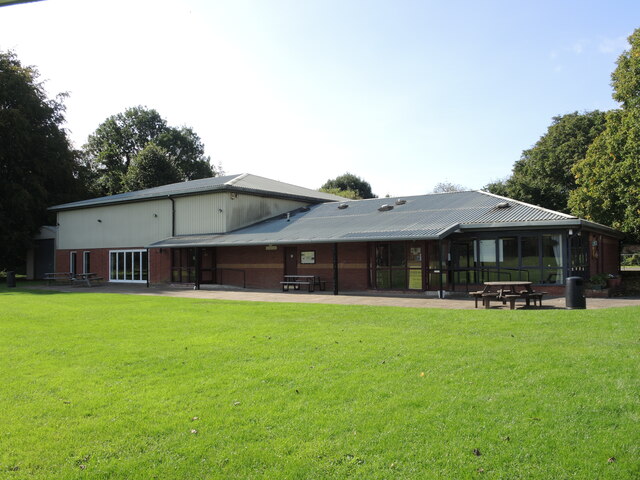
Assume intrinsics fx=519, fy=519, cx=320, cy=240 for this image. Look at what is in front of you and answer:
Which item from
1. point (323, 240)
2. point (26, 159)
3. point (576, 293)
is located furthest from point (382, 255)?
point (26, 159)

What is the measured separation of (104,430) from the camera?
4.75 metres

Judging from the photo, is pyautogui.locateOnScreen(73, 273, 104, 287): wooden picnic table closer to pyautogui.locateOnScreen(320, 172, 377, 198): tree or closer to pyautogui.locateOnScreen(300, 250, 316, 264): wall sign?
pyautogui.locateOnScreen(300, 250, 316, 264): wall sign

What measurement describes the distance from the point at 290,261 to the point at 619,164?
1494 centimetres

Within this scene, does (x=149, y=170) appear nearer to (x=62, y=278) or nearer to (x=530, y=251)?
(x=62, y=278)

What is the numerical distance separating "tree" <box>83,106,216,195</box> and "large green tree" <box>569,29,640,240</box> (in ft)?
140

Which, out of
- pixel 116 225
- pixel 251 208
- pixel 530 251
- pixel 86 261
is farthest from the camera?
pixel 86 261

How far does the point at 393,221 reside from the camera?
70.8 feet

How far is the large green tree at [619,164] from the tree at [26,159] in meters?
33.2

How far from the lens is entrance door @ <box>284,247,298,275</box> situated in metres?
23.7

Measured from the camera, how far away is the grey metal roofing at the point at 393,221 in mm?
18562

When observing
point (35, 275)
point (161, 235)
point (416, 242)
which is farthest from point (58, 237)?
point (416, 242)

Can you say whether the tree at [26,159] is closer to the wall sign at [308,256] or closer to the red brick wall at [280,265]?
the red brick wall at [280,265]

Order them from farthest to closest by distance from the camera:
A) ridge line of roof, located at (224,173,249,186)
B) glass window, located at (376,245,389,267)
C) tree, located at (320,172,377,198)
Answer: tree, located at (320,172,377,198)
ridge line of roof, located at (224,173,249,186)
glass window, located at (376,245,389,267)

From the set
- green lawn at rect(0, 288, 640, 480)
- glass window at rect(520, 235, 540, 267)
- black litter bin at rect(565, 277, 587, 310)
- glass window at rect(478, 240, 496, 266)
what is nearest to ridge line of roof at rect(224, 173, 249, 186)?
glass window at rect(478, 240, 496, 266)
